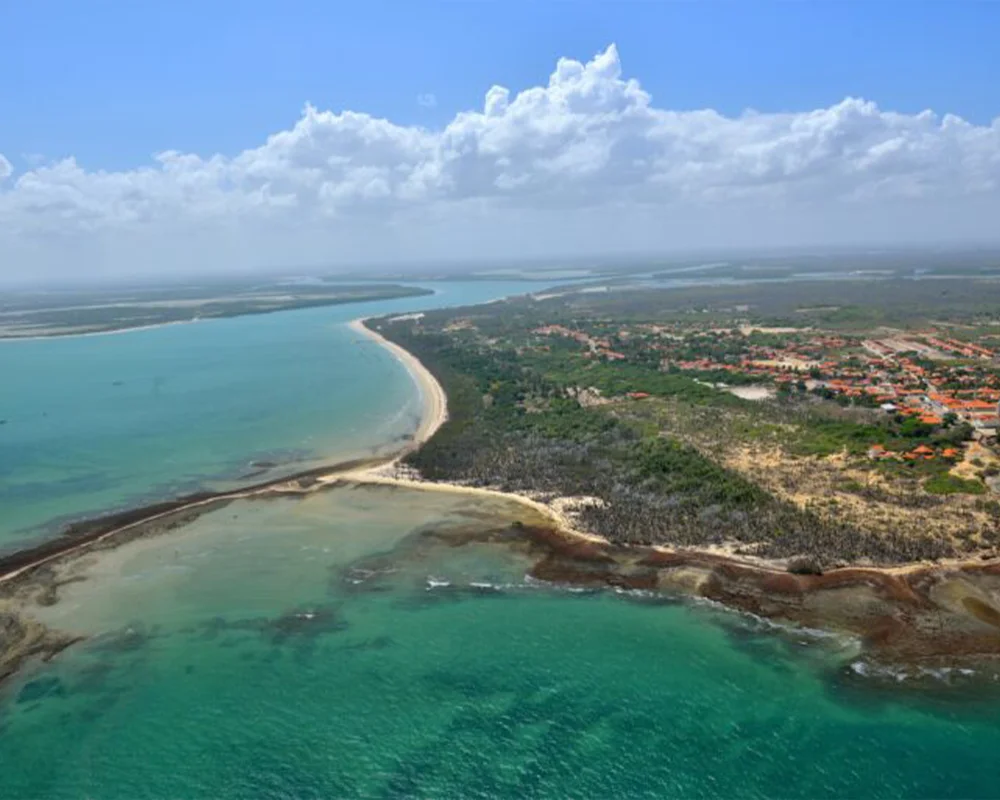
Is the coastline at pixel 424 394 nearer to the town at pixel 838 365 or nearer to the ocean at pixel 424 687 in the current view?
the ocean at pixel 424 687

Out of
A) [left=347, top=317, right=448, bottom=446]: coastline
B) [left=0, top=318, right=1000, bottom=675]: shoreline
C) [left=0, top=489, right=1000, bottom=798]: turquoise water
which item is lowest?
[left=0, top=489, right=1000, bottom=798]: turquoise water

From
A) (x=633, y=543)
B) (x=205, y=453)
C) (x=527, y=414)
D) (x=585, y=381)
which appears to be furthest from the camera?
(x=585, y=381)

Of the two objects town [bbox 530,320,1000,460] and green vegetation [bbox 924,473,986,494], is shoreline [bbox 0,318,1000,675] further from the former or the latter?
town [bbox 530,320,1000,460]

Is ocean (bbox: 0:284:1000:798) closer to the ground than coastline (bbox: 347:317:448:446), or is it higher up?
closer to the ground

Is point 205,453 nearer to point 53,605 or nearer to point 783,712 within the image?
point 53,605

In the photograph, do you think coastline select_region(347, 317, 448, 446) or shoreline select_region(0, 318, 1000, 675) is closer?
shoreline select_region(0, 318, 1000, 675)

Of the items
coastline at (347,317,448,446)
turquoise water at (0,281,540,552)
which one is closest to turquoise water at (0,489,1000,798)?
turquoise water at (0,281,540,552)

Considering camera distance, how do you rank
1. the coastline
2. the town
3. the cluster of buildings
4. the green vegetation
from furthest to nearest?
the cluster of buildings, the coastline, the town, the green vegetation

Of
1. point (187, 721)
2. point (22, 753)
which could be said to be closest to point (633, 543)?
point (187, 721)
